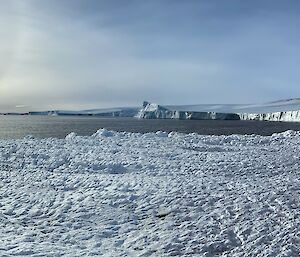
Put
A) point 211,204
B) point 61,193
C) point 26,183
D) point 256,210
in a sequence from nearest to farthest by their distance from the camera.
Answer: point 256,210, point 211,204, point 61,193, point 26,183

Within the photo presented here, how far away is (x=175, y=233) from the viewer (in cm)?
1098

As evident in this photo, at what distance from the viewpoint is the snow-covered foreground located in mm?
10266

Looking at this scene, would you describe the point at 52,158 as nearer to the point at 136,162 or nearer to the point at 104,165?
the point at 104,165

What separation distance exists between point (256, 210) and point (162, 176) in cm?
649

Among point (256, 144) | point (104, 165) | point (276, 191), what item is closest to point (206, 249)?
point (276, 191)

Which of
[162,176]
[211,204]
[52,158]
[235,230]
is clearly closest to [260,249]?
Result: [235,230]

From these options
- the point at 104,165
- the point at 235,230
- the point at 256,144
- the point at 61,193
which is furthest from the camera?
the point at 256,144

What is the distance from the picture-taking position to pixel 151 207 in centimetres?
1331

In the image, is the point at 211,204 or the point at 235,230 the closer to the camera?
the point at 235,230

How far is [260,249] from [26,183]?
11725mm

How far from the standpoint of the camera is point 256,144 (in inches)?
1319

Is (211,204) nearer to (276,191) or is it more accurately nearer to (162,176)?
(276,191)

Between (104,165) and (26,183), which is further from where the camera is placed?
(104,165)

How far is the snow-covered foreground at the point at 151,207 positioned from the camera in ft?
33.7
